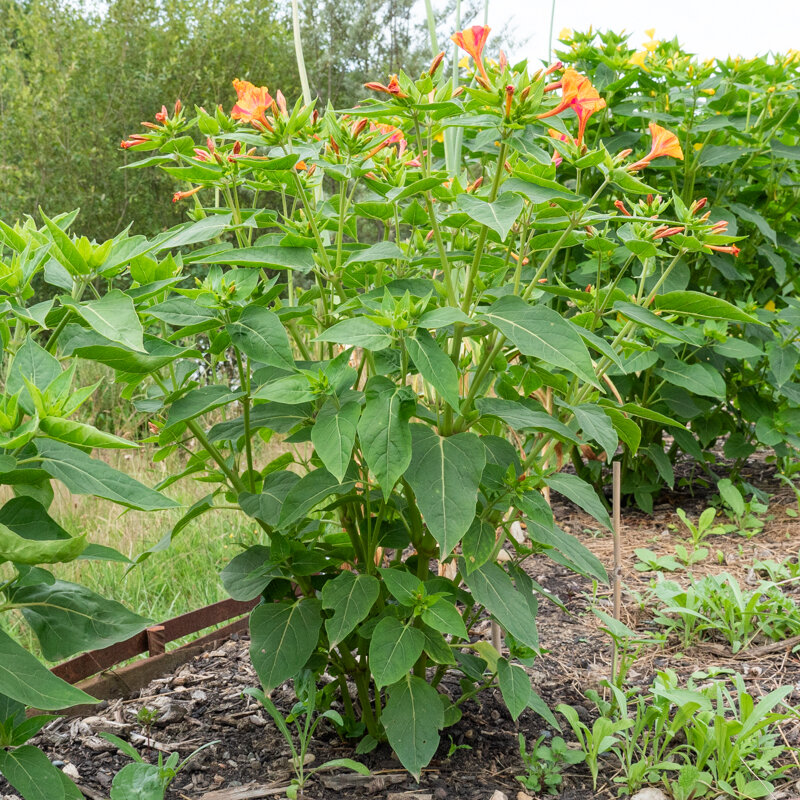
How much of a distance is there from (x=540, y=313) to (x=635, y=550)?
2.11 m

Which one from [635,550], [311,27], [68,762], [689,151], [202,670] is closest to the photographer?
[68,762]

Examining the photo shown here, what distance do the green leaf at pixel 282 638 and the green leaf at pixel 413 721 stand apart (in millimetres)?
213

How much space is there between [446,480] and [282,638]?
0.56 meters

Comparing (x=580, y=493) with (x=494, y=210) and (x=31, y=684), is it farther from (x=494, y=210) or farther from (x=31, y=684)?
(x=31, y=684)

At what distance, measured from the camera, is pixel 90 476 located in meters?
1.20

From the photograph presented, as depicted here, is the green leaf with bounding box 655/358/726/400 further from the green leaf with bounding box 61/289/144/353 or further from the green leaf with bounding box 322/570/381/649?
the green leaf with bounding box 61/289/144/353

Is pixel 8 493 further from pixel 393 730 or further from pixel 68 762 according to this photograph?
pixel 393 730

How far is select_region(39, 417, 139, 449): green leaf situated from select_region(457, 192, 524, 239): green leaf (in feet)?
2.29

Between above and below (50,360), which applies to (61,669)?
below

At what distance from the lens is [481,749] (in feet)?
6.50

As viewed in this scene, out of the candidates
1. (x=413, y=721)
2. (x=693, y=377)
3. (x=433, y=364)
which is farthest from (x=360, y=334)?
(x=693, y=377)

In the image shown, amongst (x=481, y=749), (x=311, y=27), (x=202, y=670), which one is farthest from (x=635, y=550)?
(x=311, y=27)

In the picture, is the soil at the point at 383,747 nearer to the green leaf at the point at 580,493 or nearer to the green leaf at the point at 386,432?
the green leaf at the point at 580,493

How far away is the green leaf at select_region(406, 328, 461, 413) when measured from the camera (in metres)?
1.37
